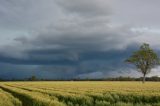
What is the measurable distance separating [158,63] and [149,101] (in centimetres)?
7496

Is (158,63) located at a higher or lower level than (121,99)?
higher

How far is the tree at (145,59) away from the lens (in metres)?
99.3

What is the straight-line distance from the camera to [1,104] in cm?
2323

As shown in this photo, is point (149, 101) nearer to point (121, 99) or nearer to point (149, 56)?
point (121, 99)

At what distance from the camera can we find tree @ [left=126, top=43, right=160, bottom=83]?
99.3 meters

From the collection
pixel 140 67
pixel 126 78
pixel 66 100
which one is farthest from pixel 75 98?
pixel 126 78

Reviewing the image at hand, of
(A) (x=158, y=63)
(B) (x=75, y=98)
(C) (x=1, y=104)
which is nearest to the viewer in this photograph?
(C) (x=1, y=104)

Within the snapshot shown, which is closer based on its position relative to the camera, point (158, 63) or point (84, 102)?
point (84, 102)

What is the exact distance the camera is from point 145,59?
99.9m

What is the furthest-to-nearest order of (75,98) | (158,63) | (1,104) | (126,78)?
(126,78)
(158,63)
(75,98)
(1,104)

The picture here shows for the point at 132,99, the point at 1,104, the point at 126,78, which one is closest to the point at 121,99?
the point at 132,99

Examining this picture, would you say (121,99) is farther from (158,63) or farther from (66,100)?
(158,63)

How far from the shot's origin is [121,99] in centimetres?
2675

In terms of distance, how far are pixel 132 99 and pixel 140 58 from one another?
7497 centimetres
